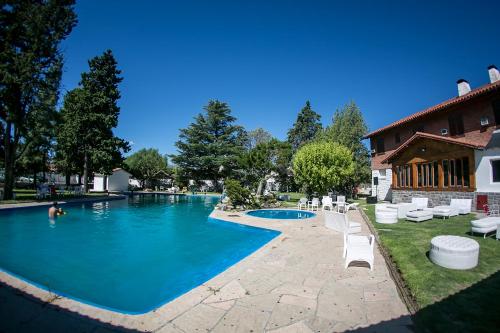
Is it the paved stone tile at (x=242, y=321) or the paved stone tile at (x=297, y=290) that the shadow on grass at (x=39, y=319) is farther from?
the paved stone tile at (x=297, y=290)

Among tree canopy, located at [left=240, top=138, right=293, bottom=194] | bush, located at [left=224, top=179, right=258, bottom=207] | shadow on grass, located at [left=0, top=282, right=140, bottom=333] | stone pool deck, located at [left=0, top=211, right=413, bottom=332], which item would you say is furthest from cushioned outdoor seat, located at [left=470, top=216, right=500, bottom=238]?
tree canopy, located at [left=240, top=138, right=293, bottom=194]

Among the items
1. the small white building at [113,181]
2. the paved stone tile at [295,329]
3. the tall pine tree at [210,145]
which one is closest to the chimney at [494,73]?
the paved stone tile at [295,329]

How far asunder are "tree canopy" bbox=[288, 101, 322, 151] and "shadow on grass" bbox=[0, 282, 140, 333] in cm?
4940

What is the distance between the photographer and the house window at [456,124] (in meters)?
18.1

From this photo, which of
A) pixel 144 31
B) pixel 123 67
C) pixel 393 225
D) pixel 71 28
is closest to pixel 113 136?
pixel 123 67

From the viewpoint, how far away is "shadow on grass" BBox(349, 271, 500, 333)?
3.65 metres

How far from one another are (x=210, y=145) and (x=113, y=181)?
17.9m

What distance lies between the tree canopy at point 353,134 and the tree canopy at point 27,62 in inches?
1148

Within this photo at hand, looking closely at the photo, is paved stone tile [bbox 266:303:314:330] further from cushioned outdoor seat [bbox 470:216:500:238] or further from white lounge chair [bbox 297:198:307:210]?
white lounge chair [bbox 297:198:307:210]

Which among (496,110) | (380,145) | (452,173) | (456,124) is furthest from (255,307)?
(380,145)

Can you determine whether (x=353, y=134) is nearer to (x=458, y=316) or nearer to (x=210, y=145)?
(x=210, y=145)

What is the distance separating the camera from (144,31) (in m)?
16.9

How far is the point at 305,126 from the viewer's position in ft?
172

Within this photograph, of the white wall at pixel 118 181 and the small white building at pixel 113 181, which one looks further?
the white wall at pixel 118 181
